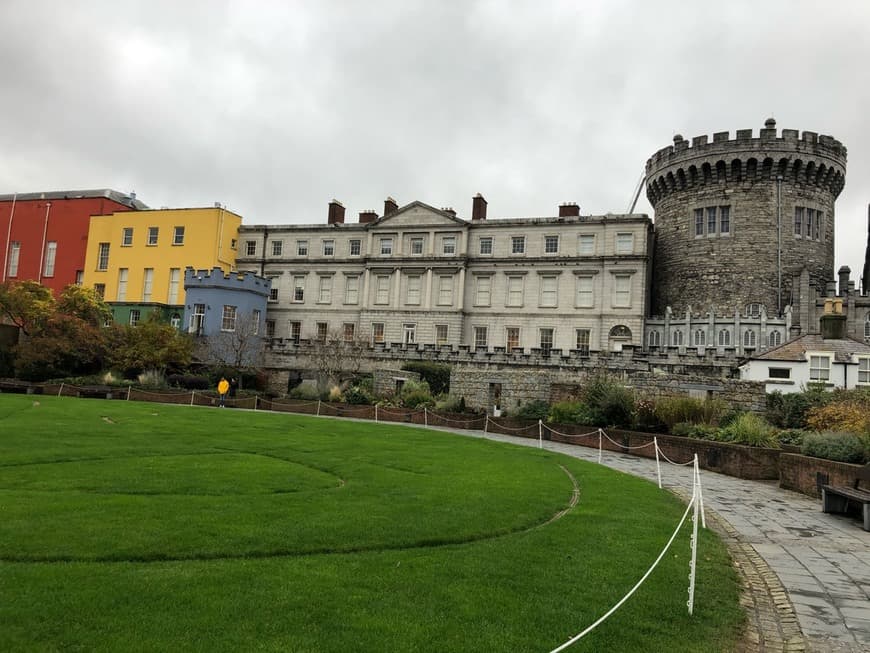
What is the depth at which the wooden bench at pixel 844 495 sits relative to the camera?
1130 cm

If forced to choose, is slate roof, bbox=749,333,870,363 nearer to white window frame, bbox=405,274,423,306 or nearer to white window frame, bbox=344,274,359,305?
white window frame, bbox=405,274,423,306

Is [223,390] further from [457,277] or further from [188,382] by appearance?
[457,277]

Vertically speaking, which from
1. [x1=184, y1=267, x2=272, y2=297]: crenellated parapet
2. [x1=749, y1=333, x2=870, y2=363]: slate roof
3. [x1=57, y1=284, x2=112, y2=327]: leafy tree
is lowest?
[x1=749, y1=333, x2=870, y2=363]: slate roof

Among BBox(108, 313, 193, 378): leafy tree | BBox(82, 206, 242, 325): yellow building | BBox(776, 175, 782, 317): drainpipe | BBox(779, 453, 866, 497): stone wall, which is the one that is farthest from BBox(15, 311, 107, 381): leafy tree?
BBox(776, 175, 782, 317): drainpipe

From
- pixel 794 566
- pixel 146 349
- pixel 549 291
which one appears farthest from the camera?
pixel 549 291

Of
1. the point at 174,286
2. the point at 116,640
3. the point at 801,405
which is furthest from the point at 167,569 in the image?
the point at 174,286

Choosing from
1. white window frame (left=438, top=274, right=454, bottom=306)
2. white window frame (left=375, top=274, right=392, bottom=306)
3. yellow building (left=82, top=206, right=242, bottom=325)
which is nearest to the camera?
white window frame (left=438, top=274, right=454, bottom=306)

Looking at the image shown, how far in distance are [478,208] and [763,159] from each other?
19583 mm

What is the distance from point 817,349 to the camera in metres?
24.7

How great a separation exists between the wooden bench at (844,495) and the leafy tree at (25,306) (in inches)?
1511

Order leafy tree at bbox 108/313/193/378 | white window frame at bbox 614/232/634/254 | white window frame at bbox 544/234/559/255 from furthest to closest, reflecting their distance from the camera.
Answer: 1. white window frame at bbox 544/234/559/255
2. white window frame at bbox 614/232/634/254
3. leafy tree at bbox 108/313/193/378

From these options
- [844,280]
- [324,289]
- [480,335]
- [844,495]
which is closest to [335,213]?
[324,289]

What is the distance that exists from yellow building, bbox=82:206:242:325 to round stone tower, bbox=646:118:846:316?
3481cm

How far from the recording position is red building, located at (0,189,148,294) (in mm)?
54375
